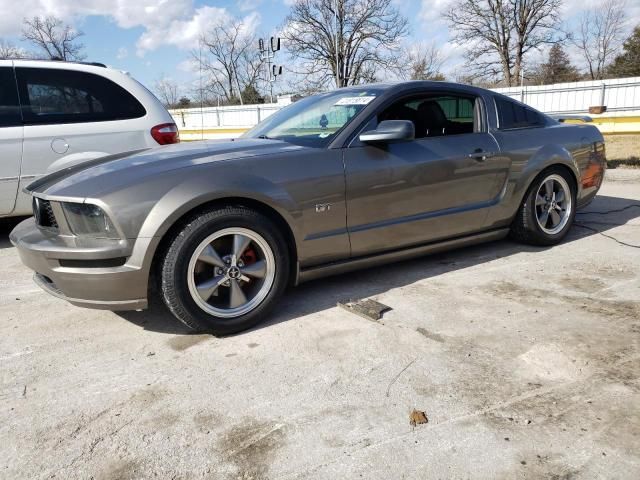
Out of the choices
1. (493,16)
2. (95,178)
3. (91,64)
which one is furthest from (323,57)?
(95,178)

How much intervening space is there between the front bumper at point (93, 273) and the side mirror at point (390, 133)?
1.63 m

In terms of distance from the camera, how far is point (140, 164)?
2969 mm

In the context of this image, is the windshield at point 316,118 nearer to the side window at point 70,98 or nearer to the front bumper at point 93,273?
the front bumper at point 93,273

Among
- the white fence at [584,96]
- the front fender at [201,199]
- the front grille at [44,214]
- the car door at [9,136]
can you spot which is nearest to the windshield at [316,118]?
the front fender at [201,199]

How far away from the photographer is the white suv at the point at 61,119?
464cm

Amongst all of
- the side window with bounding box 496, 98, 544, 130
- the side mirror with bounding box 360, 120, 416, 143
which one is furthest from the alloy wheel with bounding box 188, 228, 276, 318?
the side window with bounding box 496, 98, 544, 130

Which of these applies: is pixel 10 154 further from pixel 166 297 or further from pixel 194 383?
pixel 194 383

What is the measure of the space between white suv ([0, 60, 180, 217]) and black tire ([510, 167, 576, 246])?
3.51 m

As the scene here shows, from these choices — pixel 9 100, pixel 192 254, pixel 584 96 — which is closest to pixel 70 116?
pixel 9 100

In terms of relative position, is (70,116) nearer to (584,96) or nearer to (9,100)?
(9,100)

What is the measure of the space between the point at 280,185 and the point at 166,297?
921mm

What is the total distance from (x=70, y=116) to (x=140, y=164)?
2.40 meters

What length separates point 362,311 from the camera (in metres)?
3.19

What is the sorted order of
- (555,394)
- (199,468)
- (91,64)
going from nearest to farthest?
(199,468), (555,394), (91,64)
